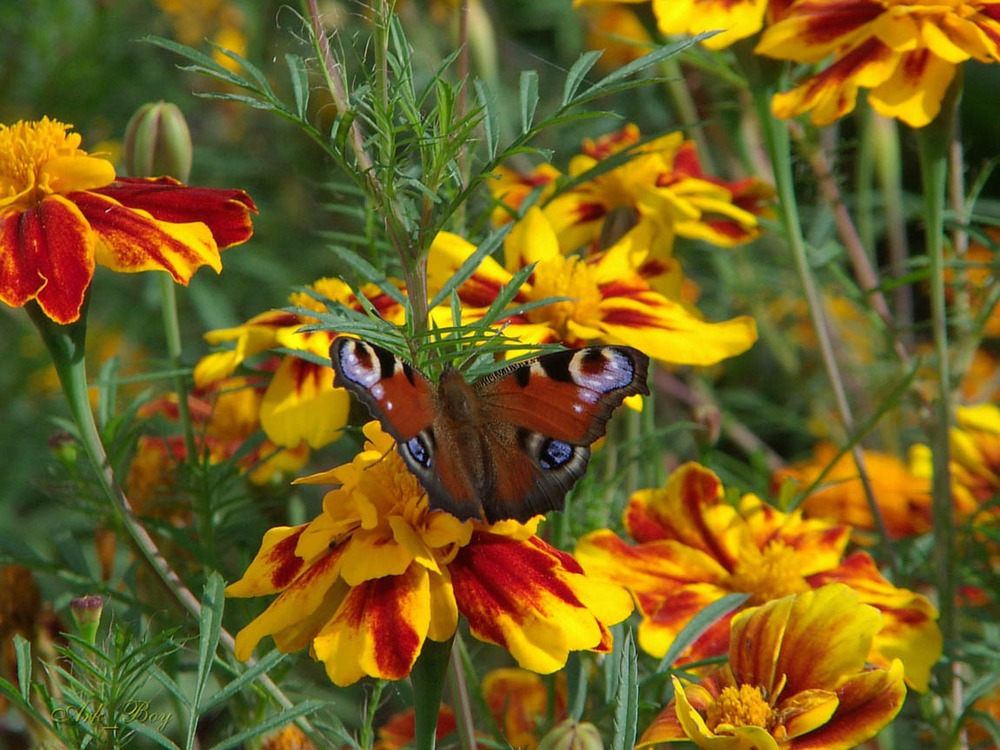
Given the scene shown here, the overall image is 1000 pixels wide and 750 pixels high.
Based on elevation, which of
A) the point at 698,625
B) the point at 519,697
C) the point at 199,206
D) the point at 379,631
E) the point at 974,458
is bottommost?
the point at 519,697

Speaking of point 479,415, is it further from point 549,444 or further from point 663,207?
point 663,207

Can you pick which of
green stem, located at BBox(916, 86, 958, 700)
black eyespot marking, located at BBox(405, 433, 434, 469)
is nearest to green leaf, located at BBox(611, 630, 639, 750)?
black eyespot marking, located at BBox(405, 433, 434, 469)

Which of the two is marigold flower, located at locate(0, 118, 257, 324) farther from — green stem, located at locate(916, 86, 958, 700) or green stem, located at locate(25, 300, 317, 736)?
green stem, located at locate(916, 86, 958, 700)

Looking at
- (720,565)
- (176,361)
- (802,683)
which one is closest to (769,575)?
(720,565)

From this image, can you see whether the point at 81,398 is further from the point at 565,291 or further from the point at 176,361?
the point at 565,291

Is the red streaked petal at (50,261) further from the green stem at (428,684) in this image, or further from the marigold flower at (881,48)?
the marigold flower at (881,48)

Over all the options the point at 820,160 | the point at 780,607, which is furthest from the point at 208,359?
the point at 820,160

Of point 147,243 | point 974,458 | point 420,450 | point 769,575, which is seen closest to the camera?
point 420,450
